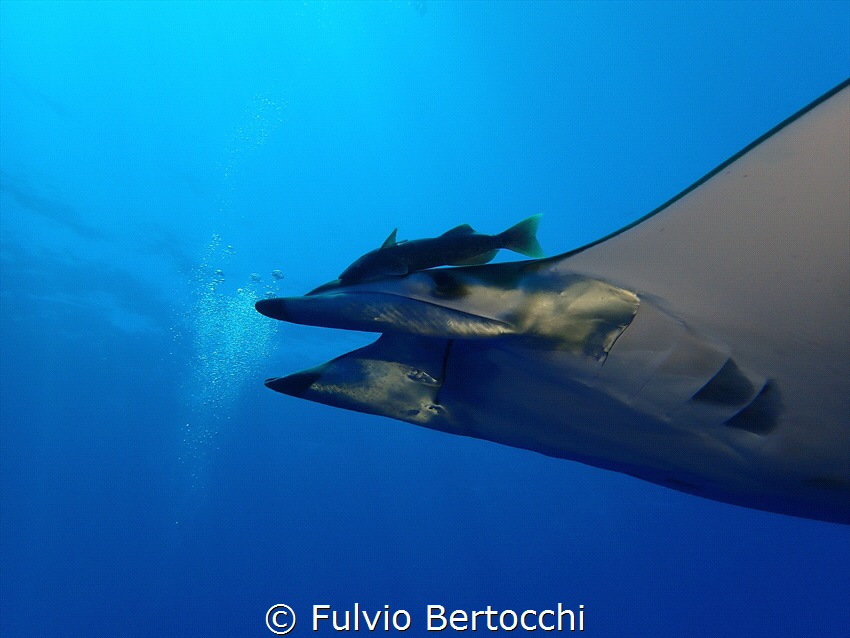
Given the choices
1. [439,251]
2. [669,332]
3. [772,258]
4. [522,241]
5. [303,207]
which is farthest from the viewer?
[303,207]

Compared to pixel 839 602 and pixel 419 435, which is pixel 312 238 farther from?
pixel 839 602

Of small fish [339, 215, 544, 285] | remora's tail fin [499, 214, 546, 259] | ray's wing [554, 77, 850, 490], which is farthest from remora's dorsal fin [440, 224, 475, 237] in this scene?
ray's wing [554, 77, 850, 490]

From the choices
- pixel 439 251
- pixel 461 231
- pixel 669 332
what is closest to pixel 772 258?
pixel 669 332

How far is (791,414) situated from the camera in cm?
148

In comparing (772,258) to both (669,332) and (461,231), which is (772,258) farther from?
(461,231)

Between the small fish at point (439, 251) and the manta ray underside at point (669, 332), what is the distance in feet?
0.32

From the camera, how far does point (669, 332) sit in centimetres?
136

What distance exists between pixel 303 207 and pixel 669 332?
55.2 ft

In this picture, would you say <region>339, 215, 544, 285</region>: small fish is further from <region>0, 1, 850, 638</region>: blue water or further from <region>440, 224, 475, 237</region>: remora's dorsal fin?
<region>0, 1, 850, 638</region>: blue water

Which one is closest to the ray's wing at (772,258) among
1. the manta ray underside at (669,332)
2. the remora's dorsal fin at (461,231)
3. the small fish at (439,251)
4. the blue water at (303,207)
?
the manta ray underside at (669,332)

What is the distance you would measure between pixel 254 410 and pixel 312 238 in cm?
2096

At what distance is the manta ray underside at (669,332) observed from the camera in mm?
1172

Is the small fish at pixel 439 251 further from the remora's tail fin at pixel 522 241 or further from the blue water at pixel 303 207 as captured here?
the blue water at pixel 303 207

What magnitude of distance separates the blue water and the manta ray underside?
39.9ft
